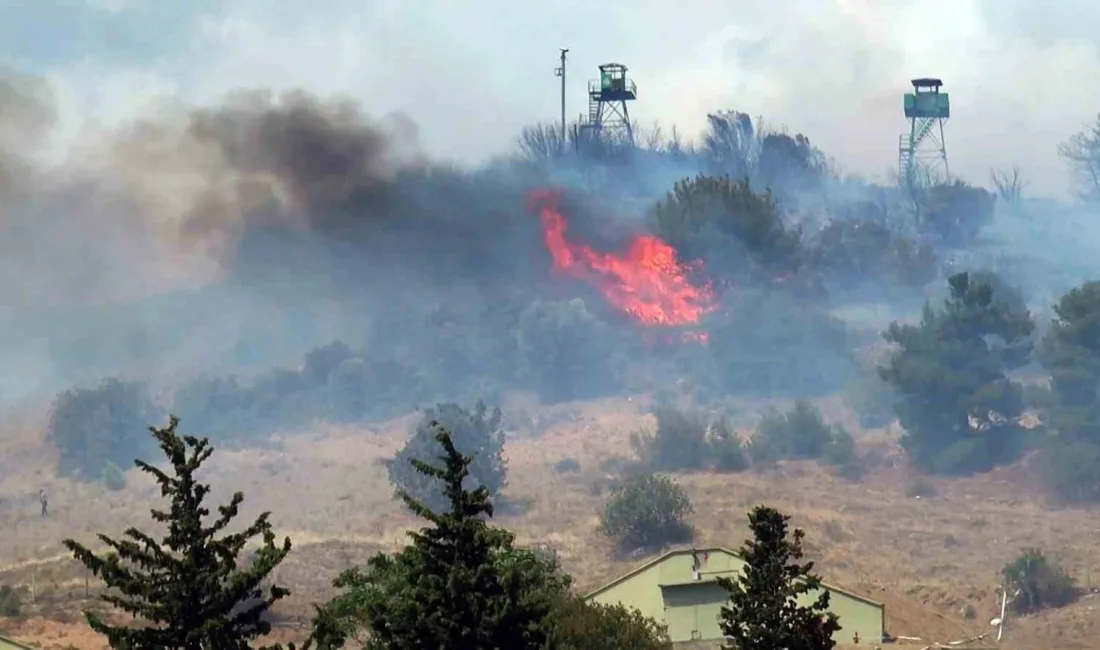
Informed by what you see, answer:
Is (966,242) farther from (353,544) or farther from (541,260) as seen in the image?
(353,544)

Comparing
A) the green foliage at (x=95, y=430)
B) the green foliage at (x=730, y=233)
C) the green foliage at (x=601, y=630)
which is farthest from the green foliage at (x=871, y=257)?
the green foliage at (x=601, y=630)

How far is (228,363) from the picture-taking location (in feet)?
386

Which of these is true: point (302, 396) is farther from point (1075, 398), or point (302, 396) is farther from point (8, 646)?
A: point (8, 646)

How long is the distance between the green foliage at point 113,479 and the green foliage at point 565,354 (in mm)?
28772

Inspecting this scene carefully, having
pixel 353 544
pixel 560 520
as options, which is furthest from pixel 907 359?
pixel 353 544

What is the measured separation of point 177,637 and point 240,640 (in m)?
0.80

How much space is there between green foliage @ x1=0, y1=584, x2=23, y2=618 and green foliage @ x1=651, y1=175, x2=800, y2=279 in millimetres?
65837

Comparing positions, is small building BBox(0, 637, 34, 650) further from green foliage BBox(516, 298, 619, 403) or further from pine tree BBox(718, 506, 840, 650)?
green foliage BBox(516, 298, 619, 403)

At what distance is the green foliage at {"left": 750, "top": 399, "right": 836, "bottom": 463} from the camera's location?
3374 inches

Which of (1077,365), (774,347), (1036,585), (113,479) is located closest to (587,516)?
(1036,585)

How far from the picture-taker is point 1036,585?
59219mm

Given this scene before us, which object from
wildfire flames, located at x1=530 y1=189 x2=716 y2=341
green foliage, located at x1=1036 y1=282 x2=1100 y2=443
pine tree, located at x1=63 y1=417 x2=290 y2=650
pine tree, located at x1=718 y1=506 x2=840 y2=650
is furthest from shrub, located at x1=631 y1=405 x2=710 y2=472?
pine tree, located at x1=63 y1=417 x2=290 y2=650

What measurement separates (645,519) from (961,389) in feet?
82.4

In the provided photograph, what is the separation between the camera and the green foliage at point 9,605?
51.3 metres
